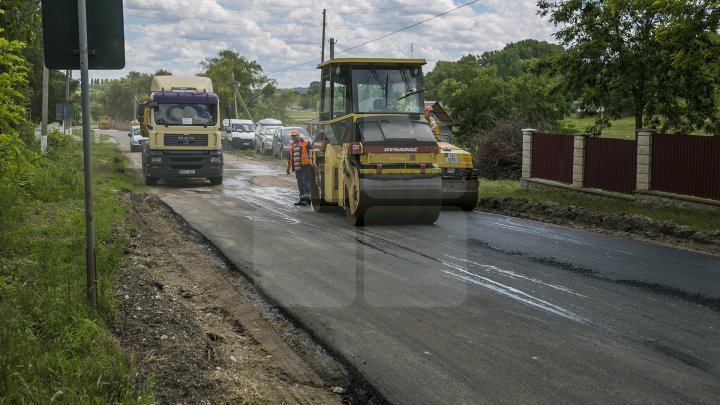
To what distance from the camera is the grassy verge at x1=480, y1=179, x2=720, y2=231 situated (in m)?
15.1

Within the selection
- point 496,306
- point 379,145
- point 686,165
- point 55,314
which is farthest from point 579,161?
point 55,314

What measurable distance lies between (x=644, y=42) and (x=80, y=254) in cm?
1606

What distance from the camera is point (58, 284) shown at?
831cm

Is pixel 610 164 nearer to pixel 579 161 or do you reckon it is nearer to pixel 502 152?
pixel 579 161

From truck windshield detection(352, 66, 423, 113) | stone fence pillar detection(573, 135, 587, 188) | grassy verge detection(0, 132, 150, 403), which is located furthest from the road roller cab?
stone fence pillar detection(573, 135, 587, 188)

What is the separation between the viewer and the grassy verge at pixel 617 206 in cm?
1508

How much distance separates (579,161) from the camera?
21.1 meters

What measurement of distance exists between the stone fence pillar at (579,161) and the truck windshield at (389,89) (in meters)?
7.01

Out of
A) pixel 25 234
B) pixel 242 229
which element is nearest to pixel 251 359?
pixel 25 234

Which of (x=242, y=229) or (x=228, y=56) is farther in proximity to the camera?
(x=228, y=56)

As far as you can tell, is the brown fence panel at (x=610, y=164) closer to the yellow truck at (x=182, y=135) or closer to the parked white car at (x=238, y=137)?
the yellow truck at (x=182, y=135)

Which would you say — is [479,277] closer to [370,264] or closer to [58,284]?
[370,264]

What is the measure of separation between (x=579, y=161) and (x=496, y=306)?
13.5 meters

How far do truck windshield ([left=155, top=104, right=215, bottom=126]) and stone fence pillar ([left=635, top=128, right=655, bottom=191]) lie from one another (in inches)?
507
